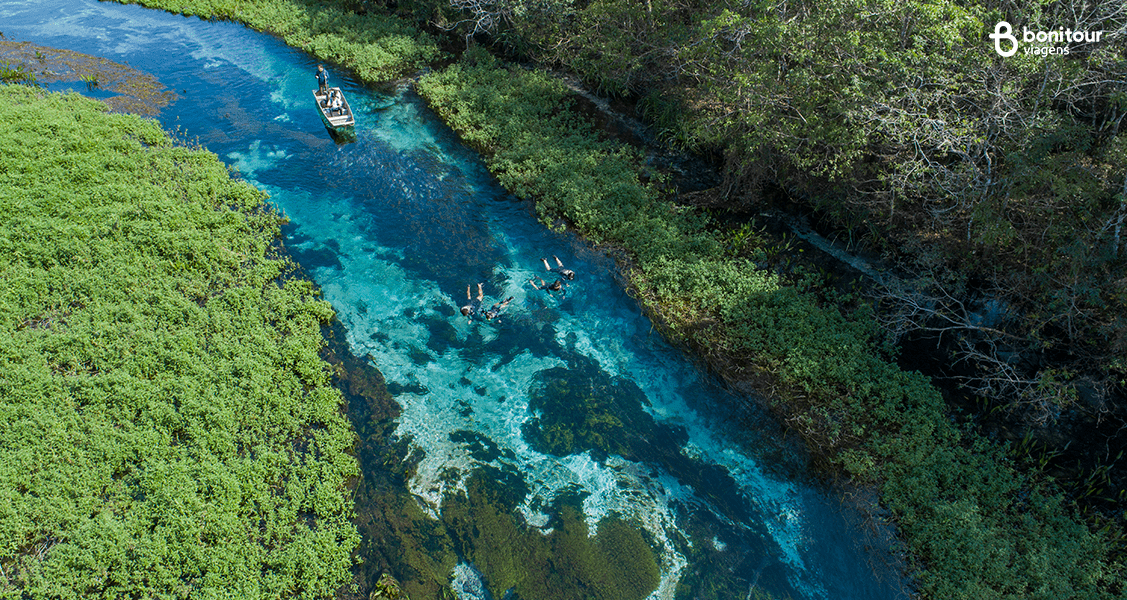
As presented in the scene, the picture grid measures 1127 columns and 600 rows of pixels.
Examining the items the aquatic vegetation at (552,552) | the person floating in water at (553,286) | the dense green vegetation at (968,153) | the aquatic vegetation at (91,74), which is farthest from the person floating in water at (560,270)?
the aquatic vegetation at (91,74)

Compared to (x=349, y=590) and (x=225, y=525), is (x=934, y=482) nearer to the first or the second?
(x=349, y=590)

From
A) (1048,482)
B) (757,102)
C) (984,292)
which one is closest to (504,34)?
(757,102)

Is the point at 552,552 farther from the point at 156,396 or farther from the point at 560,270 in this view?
the point at 156,396

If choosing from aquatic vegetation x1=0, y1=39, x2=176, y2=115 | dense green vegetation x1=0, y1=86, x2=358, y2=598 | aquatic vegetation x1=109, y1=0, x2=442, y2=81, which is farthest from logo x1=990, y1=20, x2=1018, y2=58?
Answer: aquatic vegetation x1=0, y1=39, x2=176, y2=115

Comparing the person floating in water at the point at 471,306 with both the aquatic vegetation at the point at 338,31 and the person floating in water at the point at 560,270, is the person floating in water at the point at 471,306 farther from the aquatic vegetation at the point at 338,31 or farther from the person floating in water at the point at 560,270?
the aquatic vegetation at the point at 338,31

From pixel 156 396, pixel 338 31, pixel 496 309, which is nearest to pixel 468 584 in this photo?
pixel 496 309

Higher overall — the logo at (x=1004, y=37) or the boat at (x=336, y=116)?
the logo at (x=1004, y=37)
